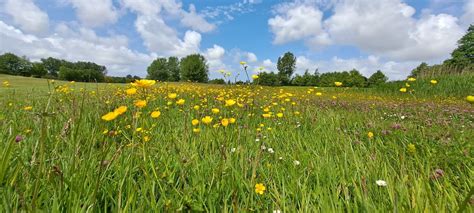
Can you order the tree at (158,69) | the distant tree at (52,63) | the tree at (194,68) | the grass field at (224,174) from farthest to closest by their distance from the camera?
the tree at (158,69) < the distant tree at (52,63) < the tree at (194,68) < the grass field at (224,174)

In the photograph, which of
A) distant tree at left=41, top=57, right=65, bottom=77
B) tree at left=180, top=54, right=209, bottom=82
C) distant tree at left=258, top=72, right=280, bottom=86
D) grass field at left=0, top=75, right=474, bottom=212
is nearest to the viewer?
grass field at left=0, top=75, right=474, bottom=212

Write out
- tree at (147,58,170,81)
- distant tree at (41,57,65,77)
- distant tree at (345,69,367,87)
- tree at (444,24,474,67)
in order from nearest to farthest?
tree at (444,24,474,67), distant tree at (345,69,367,87), distant tree at (41,57,65,77), tree at (147,58,170,81)

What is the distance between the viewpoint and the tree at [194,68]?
75.4 meters

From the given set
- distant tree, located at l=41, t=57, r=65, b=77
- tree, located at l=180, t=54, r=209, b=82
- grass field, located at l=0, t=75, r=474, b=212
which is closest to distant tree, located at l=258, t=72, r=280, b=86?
grass field, located at l=0, t=75, r=474, b=212

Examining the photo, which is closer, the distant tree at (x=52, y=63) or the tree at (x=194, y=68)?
the tree at (x=194, y=68)

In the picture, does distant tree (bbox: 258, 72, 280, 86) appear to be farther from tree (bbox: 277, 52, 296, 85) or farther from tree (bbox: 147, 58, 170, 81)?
tree (bbox: 147, 58, 170, 81)

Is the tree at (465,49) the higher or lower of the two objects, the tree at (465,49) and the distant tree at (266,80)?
the higher

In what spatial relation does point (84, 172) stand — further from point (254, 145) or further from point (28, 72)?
point (28, 72)

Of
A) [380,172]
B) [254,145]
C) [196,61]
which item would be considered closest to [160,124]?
[254,145]

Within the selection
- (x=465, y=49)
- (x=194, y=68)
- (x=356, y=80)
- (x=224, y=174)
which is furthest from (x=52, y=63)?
(x=465, y=49)

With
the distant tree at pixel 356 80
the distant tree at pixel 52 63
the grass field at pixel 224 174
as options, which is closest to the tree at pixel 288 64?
the distant tree at pixel 356 80

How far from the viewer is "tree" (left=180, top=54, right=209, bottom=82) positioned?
75.4 m

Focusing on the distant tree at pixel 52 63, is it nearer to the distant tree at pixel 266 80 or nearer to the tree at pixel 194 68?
the tree at pixel 194 68

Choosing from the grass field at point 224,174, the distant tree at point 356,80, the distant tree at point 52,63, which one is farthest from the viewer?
the distant tree at point 52,63
